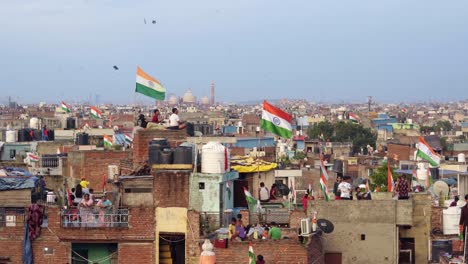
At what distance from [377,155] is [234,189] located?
174 ft

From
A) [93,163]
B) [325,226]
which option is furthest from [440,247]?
[93,163]

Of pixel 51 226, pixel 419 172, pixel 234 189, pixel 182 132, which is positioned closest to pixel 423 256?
pixel 234 189

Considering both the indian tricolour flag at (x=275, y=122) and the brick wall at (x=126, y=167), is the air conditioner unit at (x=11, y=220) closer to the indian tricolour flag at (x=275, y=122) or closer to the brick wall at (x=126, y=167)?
the brick wall at (x=126, y=167)

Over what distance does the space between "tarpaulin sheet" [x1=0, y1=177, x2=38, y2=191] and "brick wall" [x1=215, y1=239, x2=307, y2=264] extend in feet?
24.6

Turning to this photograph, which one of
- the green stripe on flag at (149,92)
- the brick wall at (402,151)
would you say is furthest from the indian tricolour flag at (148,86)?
the brick wall at (402,151)

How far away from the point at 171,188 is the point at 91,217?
1.55 m

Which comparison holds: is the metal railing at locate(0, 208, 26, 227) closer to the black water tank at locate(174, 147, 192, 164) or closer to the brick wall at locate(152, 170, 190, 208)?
the brick wall at locate(152, 170, 190, 208)

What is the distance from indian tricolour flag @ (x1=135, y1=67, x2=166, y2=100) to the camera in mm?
28703

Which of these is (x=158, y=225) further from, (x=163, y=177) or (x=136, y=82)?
(x=136, y=82)

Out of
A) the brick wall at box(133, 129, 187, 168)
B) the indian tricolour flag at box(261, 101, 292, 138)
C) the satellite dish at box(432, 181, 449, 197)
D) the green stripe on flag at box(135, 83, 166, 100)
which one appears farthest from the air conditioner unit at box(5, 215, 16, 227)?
the satellite dish at box(432, 181, 449, 197)

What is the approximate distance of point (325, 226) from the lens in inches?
917

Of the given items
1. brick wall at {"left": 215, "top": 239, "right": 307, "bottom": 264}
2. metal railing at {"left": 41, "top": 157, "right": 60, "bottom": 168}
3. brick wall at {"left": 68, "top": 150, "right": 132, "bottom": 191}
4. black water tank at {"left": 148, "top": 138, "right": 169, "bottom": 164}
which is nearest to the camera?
brick wall at {"left": 215, "top": 239, "right": 307, "bottom": 264}

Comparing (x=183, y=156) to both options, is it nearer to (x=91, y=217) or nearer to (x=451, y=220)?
(x=91, y=217)

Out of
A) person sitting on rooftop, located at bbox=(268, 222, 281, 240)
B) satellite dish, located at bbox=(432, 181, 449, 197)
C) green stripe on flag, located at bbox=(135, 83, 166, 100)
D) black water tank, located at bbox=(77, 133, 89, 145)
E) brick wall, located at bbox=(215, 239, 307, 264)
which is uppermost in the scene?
green stripe on flag, located at bbox=(135, 83, 166, 100)
